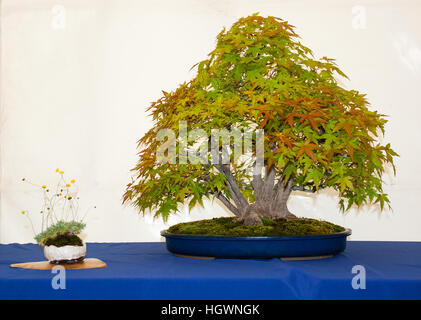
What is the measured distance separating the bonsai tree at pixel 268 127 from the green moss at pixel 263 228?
0.21 ft

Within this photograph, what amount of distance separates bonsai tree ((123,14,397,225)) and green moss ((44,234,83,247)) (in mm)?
275

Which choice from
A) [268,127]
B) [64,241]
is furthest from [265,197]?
[64,241]

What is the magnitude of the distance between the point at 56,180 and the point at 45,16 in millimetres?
1051

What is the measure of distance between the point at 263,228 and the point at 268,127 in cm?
33

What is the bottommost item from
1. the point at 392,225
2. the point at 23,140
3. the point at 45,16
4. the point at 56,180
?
the point at 392,225

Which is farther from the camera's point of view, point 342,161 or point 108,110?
point 108,110

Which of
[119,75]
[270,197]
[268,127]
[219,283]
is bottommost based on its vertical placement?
[219,283]

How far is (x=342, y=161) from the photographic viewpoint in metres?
1.39

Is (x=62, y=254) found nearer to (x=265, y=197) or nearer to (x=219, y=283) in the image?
(x=219, y=283)

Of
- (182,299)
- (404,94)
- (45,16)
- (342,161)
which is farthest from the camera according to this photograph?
(45,16)

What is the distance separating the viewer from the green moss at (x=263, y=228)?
141 cm

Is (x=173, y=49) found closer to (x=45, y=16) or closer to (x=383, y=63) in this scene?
(x=45, y=16)

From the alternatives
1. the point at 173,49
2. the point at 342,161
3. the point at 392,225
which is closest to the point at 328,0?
the point at 173,49

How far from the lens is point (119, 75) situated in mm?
2766
